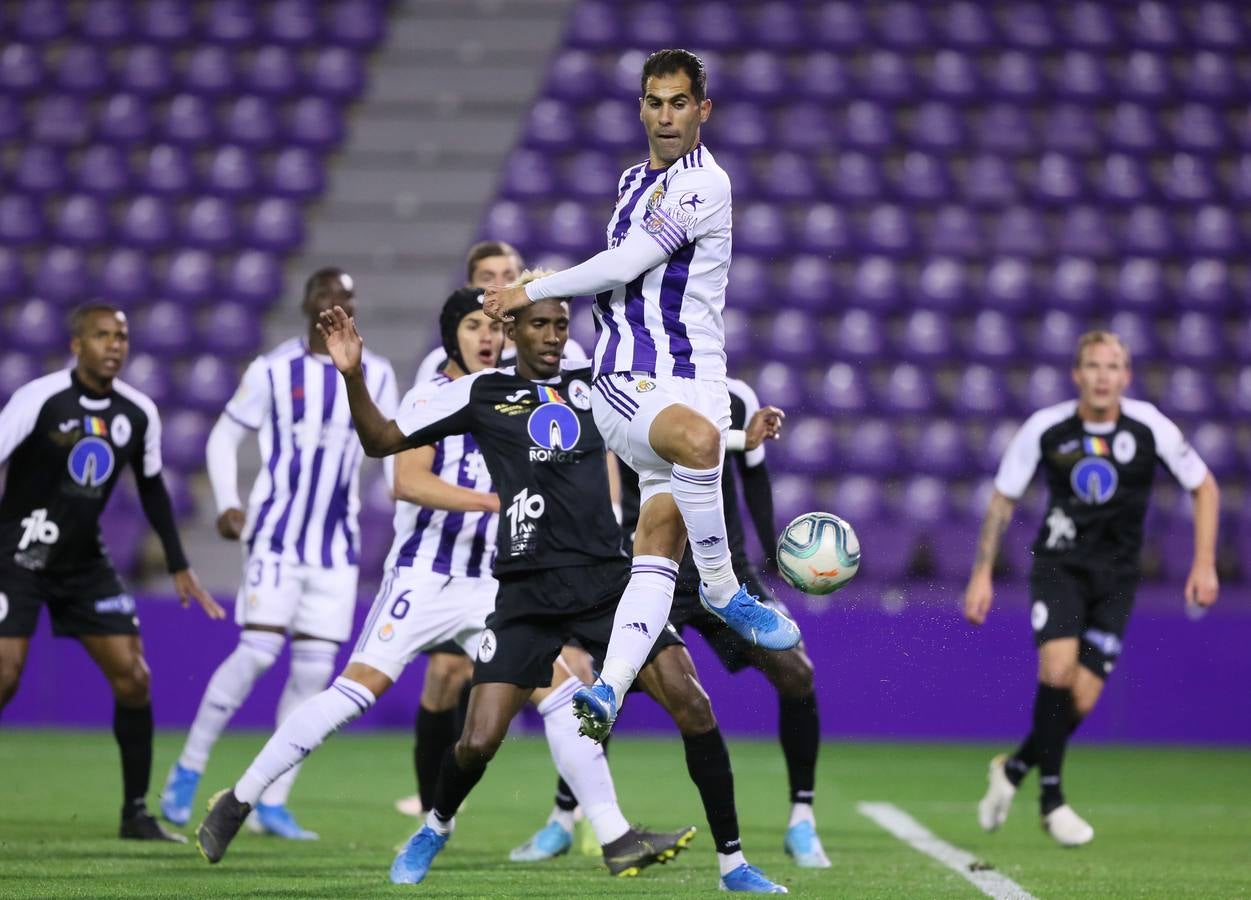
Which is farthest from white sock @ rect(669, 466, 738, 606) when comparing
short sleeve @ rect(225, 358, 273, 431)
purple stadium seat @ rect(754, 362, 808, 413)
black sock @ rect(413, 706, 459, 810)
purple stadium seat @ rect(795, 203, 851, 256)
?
purple stadium seat @ rect(795, 203, 851, 256)

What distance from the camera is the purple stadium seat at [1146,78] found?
52.7 ft

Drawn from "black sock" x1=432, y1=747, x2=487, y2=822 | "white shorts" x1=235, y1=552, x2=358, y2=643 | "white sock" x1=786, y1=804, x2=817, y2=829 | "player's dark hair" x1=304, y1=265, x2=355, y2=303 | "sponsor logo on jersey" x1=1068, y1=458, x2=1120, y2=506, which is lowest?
"white sock" x1=786, y1=804, x2=817, y2=829

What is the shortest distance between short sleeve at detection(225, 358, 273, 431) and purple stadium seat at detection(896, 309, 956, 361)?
25.3 ft

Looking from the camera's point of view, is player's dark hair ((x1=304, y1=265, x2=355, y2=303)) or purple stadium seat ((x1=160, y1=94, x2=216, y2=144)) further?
purple stadium seat ((x1=160, y1=94, x2=216, y2=144))

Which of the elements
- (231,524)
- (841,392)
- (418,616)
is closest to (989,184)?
(841,392)

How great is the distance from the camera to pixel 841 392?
13938 mm

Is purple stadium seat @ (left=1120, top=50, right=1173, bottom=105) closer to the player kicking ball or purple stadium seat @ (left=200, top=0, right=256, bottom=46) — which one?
purple stadium seat @ (left=200, top=0, right=256, bottom=46)

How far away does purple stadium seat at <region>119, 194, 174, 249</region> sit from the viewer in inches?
624

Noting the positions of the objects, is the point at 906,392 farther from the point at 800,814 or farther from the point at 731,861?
the point at 731,861

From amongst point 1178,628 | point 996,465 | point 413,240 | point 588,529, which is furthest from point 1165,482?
point 588,529

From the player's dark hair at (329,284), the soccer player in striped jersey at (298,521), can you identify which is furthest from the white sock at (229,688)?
the player's dark hair at (329,284)

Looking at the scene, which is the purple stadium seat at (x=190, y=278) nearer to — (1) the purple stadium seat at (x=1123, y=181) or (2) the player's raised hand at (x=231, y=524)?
(1) the purple stadium seat at (x=1123, y=181)

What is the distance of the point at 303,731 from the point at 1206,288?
1108 cm

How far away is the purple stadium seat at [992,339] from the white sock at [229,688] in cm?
830
